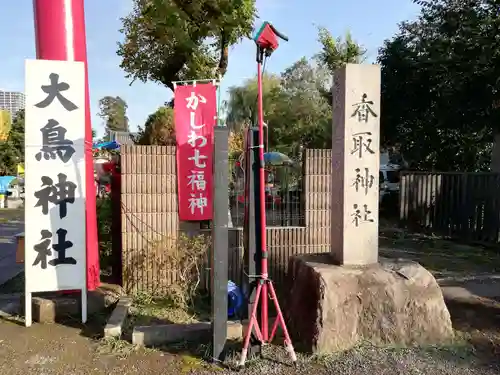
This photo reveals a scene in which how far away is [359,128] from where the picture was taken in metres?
5.01

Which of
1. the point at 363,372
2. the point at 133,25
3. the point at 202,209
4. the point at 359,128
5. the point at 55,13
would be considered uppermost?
the point at 133,25

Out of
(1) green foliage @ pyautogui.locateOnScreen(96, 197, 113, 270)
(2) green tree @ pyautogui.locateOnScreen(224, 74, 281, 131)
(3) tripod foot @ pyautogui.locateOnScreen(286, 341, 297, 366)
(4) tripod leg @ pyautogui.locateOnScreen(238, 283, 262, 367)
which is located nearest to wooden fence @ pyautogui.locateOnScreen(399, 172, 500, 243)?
(3) tripod foot @ pyautogui.locateOnScreen(286, 341, 297, 366)

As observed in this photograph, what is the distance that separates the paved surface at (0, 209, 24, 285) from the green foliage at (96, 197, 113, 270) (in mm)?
1987

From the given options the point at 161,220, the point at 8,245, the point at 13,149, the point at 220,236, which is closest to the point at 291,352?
the point at 220,236

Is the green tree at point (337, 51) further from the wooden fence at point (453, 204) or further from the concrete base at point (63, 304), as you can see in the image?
the concrete base at point (63, 304)

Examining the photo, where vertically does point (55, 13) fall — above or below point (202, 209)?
above

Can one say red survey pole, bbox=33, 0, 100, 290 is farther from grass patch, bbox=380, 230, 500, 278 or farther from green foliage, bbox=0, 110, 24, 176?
green foliage, bbox=0, 110, 24, 176

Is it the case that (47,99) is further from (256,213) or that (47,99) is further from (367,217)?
(367,217)

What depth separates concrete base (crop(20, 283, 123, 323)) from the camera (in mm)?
5301

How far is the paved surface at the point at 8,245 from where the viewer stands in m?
8.55

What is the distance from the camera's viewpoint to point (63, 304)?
539 cm

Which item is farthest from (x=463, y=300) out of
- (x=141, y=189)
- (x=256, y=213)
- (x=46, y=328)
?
(x=46, y=328)

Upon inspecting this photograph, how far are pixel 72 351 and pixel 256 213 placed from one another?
7.97 feet

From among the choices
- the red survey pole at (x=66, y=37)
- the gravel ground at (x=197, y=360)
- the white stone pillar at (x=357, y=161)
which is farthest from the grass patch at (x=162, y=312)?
the white stone pillar at (x=357, y=161)
